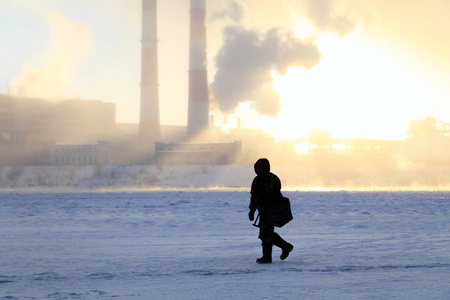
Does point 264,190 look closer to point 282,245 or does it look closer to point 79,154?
point 282,245

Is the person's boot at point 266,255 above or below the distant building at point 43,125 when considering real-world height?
below

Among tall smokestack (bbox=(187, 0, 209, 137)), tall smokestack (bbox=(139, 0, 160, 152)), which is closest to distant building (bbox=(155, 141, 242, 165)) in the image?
tall smokestack (bbox=(187, 0, 209, 137))

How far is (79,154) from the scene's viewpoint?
70250mm

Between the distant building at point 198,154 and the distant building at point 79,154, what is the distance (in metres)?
6.06

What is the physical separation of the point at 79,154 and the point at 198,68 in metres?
16.1

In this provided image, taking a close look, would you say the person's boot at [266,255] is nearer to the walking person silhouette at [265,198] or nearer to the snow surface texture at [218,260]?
the walking person silhouette at [265,198]

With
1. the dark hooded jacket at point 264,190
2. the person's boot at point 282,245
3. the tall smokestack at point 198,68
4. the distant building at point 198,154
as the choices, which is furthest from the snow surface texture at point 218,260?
the tall smokestack at point 198,68

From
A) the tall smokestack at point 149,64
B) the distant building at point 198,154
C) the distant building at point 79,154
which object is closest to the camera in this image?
the distant building at point 198,154

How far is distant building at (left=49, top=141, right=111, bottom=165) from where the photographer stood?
228ft

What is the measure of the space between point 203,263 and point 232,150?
196 ft

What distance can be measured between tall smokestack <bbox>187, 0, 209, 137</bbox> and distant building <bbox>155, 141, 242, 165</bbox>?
250 cm

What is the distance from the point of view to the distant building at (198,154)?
68625 millimetres

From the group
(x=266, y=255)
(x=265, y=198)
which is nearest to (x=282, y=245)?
(x=266, y=255)

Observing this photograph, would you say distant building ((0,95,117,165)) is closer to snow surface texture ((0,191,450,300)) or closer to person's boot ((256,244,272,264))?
snow surface texture ((0,191,450,300))
